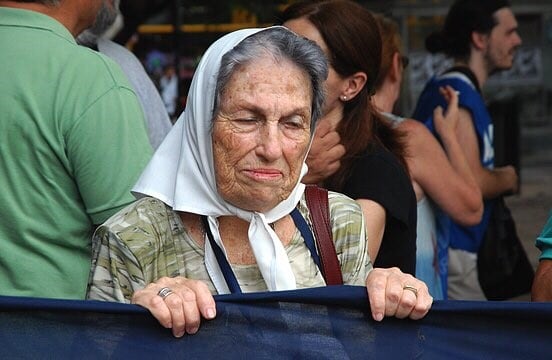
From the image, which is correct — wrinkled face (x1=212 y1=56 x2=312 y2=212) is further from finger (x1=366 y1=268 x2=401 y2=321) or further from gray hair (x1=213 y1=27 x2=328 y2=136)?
finger (x1=366 y1=268 x2=401 y2=321)

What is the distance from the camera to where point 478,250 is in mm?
5445

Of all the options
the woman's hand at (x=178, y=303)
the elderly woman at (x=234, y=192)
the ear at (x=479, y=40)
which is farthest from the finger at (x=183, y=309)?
the ear at (x=479, y=40)

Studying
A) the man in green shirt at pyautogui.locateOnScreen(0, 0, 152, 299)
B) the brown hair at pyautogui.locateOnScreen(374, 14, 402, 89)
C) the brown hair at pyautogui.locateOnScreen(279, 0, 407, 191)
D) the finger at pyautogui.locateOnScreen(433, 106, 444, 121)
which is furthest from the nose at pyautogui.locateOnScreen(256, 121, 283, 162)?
the finger at pyautogui.locateOnScreen(433, 106, 444, 121)

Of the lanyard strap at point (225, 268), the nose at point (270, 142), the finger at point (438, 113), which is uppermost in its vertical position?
the nose at point (270, 142)

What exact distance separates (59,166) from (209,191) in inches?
26.1

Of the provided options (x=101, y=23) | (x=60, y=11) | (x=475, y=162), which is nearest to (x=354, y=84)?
(x=60, y=11)

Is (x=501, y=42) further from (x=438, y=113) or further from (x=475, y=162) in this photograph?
Result: (x=438, y=113)

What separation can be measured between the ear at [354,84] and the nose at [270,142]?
1.06 metres

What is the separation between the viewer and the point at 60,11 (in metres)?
3.54

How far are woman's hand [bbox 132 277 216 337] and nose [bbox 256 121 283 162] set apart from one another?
37cm

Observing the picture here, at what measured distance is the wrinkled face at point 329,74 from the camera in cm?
366

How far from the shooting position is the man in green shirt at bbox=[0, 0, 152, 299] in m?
3.20

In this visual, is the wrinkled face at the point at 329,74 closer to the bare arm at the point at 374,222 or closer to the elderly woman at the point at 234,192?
the bare arm at the point at 374,222

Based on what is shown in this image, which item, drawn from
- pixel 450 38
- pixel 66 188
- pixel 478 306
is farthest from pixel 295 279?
pixel 450 38
